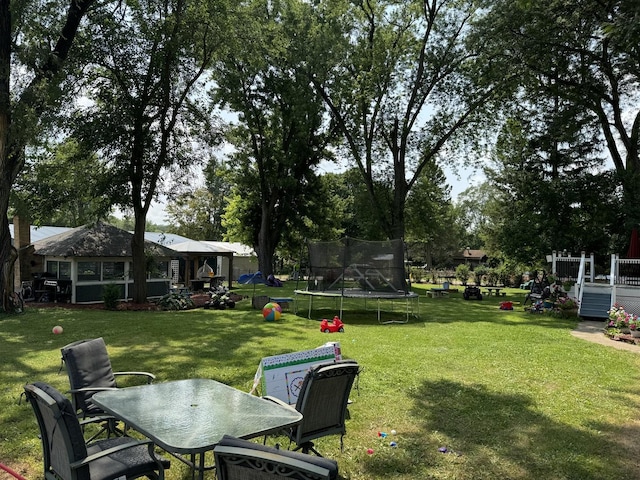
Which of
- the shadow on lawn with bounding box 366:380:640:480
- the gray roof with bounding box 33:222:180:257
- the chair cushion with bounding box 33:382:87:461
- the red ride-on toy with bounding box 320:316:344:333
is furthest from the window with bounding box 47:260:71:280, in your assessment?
the chair cushion with bounding box 33:382:87:461

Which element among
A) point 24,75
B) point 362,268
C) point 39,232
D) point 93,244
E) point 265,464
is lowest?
point 265,464

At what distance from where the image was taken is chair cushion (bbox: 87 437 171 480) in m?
3.17

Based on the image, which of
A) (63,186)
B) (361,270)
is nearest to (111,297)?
(63,186)

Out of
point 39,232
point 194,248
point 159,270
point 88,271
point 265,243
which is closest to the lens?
point 88,271

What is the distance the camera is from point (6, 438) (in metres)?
4.79

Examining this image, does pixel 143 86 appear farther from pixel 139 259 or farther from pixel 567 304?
pixel 567 304

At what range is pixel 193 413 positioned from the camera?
3574mm

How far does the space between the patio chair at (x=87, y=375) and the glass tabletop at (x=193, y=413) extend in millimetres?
405

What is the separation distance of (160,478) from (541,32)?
21085 mm

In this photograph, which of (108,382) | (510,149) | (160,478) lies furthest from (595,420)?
(510,149)

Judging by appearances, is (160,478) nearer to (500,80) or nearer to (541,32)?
(541,32)

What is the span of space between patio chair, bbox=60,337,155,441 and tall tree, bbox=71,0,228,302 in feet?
46.5

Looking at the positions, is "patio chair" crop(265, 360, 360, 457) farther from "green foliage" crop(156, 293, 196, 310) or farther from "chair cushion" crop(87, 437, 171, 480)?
"green foliage" crop(156, 293, 196, 310)

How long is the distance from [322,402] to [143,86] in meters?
17.0
